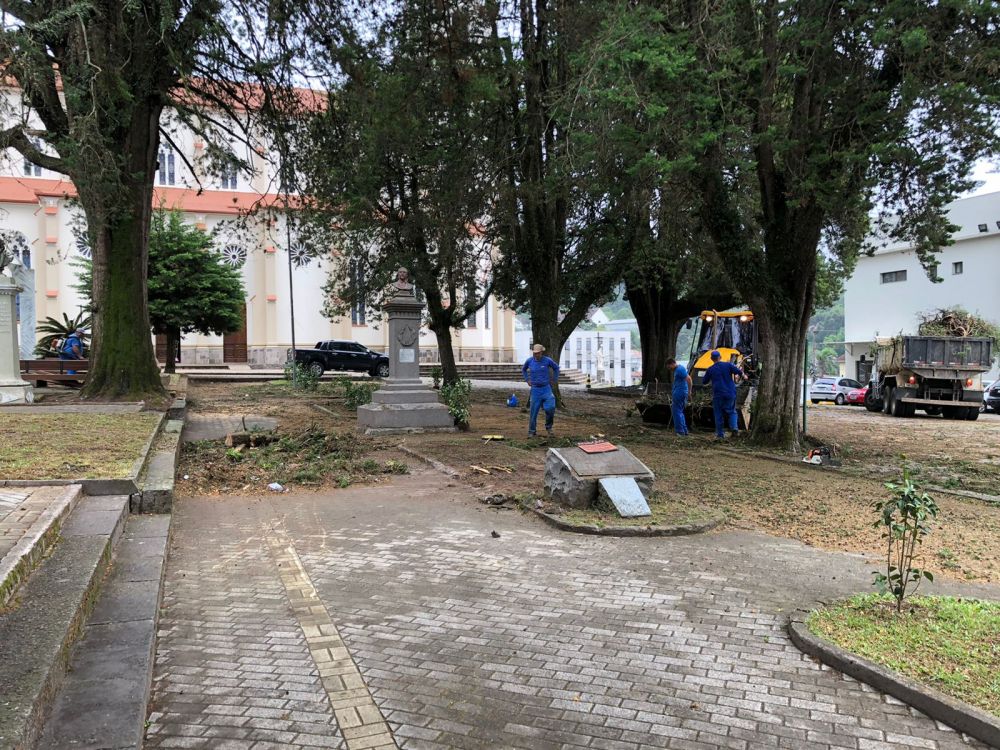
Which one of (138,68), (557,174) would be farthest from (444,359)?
(138,68)

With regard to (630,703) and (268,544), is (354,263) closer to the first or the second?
(268,544)

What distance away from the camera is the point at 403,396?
1443 centimetres

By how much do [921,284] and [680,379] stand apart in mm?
34798

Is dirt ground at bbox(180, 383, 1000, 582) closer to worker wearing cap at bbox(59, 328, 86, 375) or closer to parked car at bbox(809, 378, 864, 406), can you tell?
worker wearing cap at bbox(59, 328, 86, 375)

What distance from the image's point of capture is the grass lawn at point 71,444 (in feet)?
22.7

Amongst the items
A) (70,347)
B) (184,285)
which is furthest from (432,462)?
(184,285)

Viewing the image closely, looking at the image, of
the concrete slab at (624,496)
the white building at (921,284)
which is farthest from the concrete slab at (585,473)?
the white building at (921,284)

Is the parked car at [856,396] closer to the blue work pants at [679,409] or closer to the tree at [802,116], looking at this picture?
the tree at [802,116]

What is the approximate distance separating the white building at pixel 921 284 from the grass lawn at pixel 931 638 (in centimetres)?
3190

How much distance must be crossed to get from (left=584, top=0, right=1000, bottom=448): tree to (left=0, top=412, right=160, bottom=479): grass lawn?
782 centimetres

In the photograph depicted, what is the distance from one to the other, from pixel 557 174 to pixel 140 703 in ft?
41.7

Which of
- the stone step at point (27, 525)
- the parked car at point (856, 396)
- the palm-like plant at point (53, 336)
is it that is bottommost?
the parked car at point (856, 396)

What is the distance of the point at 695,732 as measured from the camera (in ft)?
Result: 10.9

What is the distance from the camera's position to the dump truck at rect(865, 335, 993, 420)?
22188 millimetres
